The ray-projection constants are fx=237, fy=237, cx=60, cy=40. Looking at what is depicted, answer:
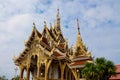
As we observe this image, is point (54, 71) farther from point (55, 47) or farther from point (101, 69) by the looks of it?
point (101, 69)

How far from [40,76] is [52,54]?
119 inches

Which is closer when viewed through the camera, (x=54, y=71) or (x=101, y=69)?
(x=101, y=69)

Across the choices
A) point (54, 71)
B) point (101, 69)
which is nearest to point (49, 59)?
point (54, 71)

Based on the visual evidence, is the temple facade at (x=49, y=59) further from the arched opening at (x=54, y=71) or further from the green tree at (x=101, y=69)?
the green tree at (x=101, y=69)

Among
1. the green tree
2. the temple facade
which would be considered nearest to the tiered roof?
the temple facade

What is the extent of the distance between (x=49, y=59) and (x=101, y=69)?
9.84 metres

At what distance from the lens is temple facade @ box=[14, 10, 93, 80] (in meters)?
26.0

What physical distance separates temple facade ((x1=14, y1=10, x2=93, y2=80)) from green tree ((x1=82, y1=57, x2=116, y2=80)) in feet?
17.9

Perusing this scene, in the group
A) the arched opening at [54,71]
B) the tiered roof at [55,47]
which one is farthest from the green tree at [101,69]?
the arched opening at [54,71]

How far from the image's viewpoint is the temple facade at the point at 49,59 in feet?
85.3

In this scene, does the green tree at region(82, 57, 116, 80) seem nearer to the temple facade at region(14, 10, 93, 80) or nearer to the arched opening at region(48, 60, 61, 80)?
the temple facade at region(14, 10, 93, 80)

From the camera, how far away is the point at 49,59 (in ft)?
89.9

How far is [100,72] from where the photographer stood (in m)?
18.6

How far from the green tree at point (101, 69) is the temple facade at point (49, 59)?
17.9ft
